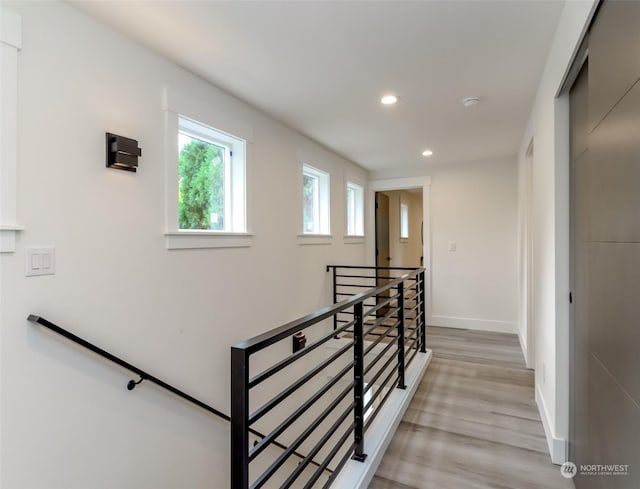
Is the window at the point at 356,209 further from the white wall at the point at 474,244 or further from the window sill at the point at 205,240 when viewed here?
the window sill at the point at 205,240

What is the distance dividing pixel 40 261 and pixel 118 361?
0.63 meters

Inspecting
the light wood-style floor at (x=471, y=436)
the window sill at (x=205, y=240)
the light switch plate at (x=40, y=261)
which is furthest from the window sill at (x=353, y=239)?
the light switch plate at (x=40, y=261)

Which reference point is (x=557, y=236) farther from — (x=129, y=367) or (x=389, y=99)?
(x=129, y=367)

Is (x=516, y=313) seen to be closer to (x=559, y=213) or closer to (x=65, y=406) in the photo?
(x=559, y=213)

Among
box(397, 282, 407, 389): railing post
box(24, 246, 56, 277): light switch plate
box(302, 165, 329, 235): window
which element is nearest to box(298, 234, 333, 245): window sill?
box(302, 165, 329, 235): window

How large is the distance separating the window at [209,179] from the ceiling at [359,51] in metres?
0.39

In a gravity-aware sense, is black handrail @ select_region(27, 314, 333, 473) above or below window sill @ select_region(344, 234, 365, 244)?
below

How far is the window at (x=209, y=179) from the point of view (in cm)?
244

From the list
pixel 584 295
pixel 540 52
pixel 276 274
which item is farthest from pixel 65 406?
pixel 540 52

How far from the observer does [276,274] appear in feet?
10.6

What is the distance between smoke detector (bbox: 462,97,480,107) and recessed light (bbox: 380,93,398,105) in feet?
1.84

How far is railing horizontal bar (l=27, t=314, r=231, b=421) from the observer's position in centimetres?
153

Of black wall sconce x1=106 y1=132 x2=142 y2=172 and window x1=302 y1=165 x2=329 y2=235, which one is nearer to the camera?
black wall sconce x1=106 y1=132 x2=142 y2=172

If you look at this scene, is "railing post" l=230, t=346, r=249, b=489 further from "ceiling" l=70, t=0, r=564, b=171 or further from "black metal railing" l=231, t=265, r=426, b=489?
"ceiling" l=70, t=0, r=564, b=171
